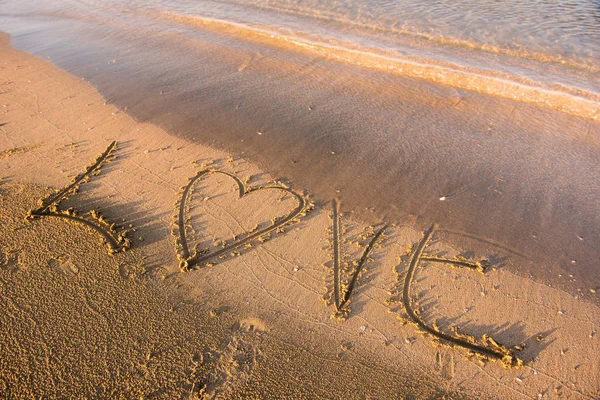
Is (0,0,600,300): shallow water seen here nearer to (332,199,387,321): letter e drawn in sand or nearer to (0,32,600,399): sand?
(332,199,387,321): letter e drawn in sand

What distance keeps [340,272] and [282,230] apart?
803 mm

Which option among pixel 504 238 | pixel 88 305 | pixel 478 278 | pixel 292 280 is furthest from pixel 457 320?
pixel 88 305

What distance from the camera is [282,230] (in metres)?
4.14

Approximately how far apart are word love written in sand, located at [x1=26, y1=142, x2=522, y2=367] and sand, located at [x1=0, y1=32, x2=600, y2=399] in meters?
0.02

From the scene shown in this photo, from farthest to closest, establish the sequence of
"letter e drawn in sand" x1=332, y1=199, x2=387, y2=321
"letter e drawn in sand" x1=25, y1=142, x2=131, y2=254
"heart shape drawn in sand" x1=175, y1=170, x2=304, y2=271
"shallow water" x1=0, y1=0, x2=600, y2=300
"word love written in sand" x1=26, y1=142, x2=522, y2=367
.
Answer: "shallow water" x1=0, y1=0, x2=600, y2=300
"letter e drawn in sand" x1=25, y1=142, x2=131, y2=254
"heart shape drawn in sand" x1=175, y1=170, x2=304, y2=271
"letter e drawn in sand" x1=332, y1=199, x2=387, y2=321
"word love written in sand" x1=26, y1=142, x2=522, y2=367

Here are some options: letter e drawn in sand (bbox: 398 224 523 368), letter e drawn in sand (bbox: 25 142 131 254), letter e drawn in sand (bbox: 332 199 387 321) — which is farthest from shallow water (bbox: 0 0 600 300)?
letter e drawn in sand (bbox: 25 142 131 254)

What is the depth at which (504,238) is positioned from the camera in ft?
13.3

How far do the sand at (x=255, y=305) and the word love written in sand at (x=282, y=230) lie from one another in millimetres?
19

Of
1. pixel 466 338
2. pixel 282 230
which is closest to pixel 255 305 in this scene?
pixel 282 230

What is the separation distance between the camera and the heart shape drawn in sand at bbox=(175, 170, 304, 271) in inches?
151

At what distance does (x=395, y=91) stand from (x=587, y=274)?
415 cm

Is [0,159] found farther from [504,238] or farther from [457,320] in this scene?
[504,238]

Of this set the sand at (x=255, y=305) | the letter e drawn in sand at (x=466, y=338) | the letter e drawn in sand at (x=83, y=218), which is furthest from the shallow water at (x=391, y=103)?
the letter e drawn in sand at (x=83, y=218)

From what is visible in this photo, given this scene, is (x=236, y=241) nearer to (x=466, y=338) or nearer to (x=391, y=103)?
(x=466, y=338)
